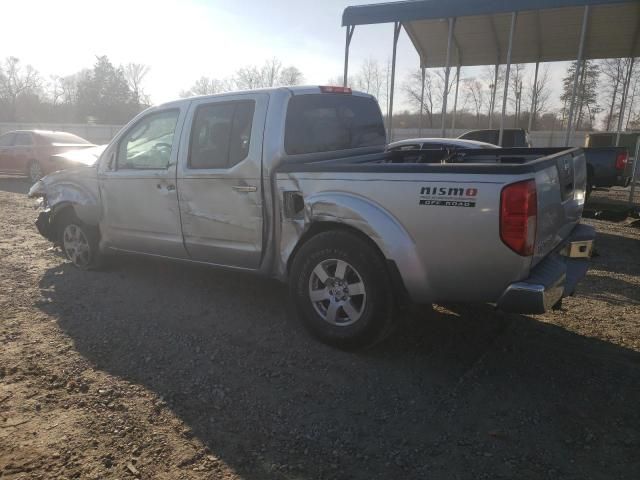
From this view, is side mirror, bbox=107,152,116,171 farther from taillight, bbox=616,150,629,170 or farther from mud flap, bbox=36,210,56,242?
taillight, bbox=616,150,629,170

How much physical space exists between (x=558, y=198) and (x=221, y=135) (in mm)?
2778

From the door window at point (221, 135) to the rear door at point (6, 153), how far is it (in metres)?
13.7

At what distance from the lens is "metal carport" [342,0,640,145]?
12.3m

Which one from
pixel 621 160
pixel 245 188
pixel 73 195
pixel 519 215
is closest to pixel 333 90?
pixel 245 188

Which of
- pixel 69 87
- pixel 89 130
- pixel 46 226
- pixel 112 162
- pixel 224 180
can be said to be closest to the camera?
pixel 224 180

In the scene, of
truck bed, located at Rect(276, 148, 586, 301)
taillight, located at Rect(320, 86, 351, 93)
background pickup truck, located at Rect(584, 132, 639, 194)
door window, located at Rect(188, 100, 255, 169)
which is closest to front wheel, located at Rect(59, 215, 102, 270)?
door window, located at Rect(188, 100, 255, 169)

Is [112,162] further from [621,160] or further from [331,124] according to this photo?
[621,160]

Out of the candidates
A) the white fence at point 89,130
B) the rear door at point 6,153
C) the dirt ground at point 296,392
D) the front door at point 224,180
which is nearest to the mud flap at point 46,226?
the dirt ground at point 296,392

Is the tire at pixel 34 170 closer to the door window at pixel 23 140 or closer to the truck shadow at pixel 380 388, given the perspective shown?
the door window at pixel 23 140

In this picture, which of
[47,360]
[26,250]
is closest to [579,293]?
[47,360]

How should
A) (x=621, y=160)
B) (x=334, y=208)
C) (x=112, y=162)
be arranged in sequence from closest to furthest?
(x=334, y=208)
(x=112, y=162)
(x=621, y=160)

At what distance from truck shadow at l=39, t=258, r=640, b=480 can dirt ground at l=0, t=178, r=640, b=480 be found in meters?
0.01

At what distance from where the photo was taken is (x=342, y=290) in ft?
11.7

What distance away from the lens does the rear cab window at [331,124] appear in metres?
4.11
